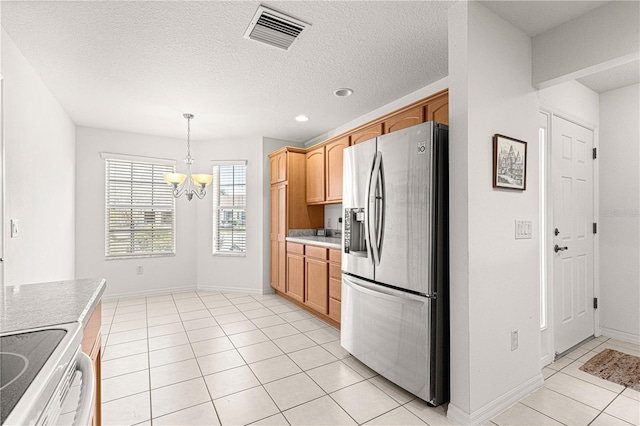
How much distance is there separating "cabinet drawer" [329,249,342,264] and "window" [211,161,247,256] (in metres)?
2.19

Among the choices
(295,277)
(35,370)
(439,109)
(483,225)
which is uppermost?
(439,109)

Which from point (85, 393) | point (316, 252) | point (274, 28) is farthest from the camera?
point (316, 252)

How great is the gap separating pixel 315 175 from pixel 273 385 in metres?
2.83

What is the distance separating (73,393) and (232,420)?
4.55 ft

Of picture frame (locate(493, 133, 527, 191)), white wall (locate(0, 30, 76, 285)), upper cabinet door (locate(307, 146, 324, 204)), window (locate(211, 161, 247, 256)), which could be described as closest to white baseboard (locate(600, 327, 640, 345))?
picture frame (locate(493, 133, 527, 191))

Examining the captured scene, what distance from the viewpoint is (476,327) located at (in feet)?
6.27

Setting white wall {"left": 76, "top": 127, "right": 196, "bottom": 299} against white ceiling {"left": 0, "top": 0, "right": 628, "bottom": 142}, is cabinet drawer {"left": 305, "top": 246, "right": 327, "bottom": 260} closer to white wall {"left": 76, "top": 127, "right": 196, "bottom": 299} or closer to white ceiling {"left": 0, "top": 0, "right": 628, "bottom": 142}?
white ceiling {"left": 0, "top": 0, "right": 628, "bottom": 142}

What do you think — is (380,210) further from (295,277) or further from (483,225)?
(295,277)

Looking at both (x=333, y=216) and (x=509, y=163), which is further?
(x=333, y=216)

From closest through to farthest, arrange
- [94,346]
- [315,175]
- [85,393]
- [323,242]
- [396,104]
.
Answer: [85,393] < [94,346] < [396,104] < [323,242] < [315,175]

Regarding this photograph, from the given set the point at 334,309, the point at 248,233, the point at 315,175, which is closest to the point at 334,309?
the point at 334,309

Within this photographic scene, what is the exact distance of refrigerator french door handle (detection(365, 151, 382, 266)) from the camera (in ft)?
7.75

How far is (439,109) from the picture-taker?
102 inches

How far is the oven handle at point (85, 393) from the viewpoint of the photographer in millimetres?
736
